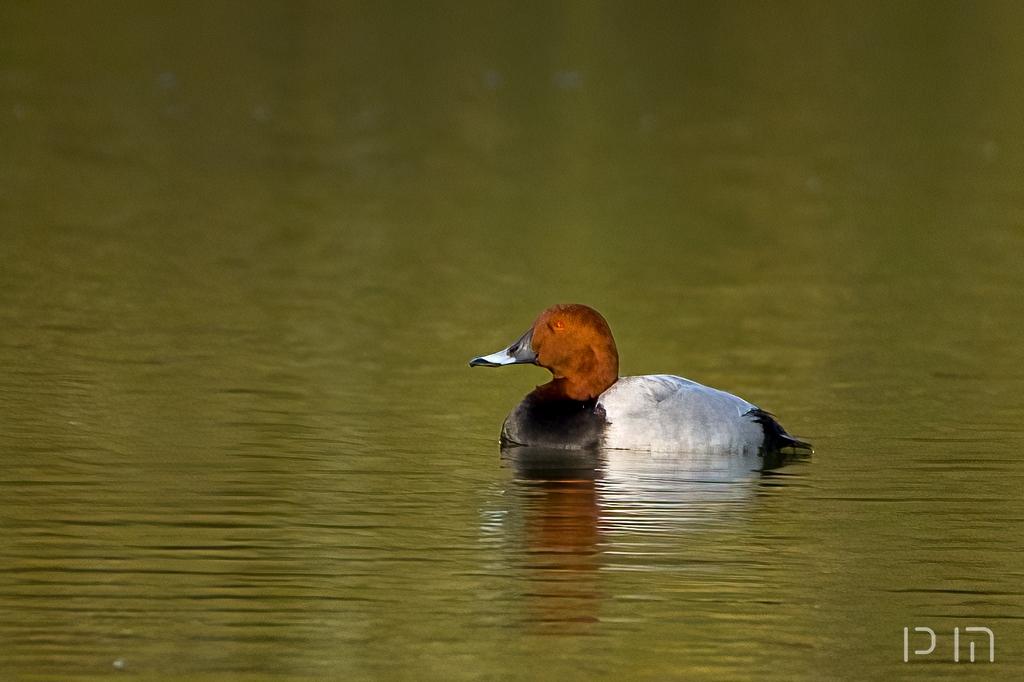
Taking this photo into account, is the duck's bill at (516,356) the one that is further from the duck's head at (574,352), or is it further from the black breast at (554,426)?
the black breast at (554,426)

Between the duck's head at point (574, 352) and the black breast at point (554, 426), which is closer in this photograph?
the black breast at point (554, 426)

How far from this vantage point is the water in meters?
6.73

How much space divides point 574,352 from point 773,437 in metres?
1.11

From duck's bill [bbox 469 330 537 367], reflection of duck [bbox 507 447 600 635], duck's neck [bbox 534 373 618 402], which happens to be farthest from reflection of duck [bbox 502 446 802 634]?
duck's bill [bbox 469 330 537 367]

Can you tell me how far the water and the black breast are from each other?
6.2 inches

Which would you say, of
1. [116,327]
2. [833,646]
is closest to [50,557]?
[833,646]

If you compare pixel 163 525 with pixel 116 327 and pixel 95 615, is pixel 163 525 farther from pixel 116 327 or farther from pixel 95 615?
pixel 116 327

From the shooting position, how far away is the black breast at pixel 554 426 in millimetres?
9914

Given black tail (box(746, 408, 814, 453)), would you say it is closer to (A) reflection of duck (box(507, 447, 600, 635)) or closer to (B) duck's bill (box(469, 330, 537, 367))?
(A) reflection of duck (box(507, 447, 600, 635))

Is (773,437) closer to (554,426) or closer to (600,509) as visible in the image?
(554,426)

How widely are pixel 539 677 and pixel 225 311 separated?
7.64m

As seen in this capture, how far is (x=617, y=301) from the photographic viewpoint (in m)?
14.3

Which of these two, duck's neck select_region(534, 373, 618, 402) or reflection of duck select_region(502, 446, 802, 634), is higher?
duck's neck select_region(534, 373, 618, 402)

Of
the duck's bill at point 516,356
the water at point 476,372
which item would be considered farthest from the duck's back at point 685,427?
the duck's bill at point 516,356
